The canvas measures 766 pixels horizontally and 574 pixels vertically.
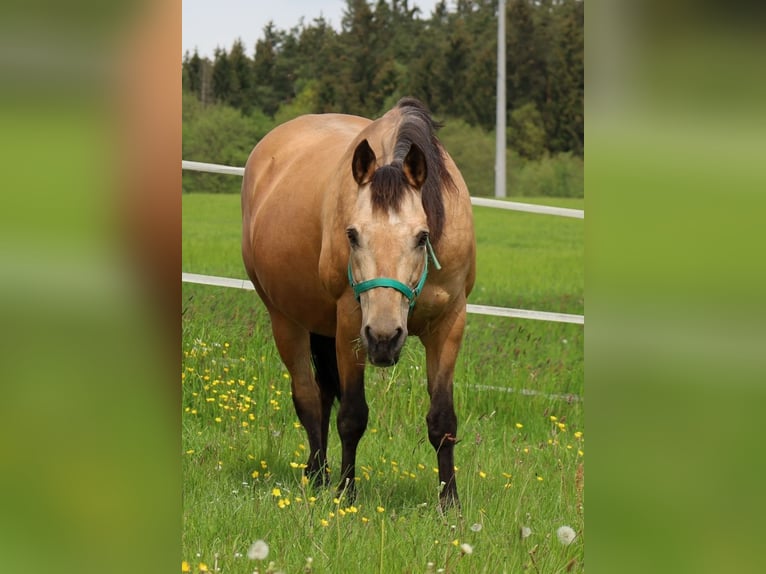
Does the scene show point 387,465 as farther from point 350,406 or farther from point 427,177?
point 427,177

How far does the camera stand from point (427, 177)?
12.5 feet

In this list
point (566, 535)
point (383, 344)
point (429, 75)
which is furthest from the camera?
point (429, 75)

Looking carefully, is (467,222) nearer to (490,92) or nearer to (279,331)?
(279,331)

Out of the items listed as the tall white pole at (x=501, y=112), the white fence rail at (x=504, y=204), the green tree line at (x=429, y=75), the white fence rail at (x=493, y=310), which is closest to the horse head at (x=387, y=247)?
the white fence rail at (x=493, y=310)

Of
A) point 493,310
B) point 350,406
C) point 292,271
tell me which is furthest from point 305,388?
point 493,310

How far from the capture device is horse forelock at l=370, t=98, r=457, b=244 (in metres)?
3.54

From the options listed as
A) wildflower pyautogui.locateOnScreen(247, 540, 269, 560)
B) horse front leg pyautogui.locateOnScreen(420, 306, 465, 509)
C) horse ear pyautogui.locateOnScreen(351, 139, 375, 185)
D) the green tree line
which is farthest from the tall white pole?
wildflower pyautogui.locateOnScreen(247, 540, 269, 560)

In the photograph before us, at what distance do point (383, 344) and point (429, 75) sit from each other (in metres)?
36.6

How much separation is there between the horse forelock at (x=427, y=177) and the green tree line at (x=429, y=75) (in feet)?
94.2

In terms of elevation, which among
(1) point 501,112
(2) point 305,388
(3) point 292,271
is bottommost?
(2) point 305,388

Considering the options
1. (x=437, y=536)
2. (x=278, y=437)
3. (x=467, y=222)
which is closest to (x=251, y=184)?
(x=278, y=437)

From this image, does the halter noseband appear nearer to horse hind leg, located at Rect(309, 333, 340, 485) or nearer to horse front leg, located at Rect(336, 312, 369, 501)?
horse front leg, located at Rect(336, 312, 369, 501)

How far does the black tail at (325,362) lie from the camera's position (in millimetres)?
5164
